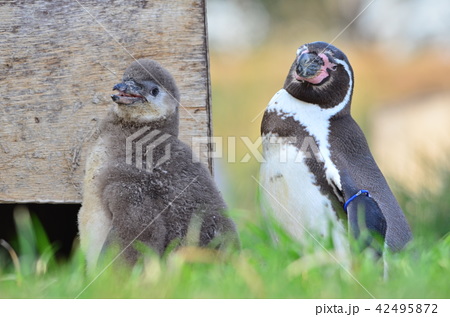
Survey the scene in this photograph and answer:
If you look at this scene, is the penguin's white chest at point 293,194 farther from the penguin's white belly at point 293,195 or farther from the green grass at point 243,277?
the green grass at point 243,277

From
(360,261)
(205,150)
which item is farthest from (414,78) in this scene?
(360,261)

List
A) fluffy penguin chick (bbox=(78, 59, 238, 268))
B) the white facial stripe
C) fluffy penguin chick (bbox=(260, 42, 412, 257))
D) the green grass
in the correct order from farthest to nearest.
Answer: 1. the white facial stripe
2. fluffy penguin chick (bbox=(260, 42, 412, 257))
3. fluffy penguin chick (bbox=(78, 59, 238, 268))
4. the green grass

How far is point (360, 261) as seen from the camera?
299 cm

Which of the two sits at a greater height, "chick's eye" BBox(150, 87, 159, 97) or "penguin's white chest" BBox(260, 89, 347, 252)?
"chick's eye" BBox(150, 87, 159, 97)

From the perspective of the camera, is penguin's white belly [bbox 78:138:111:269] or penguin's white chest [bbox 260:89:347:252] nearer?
penguin's white belly [bbox 78:138:111:269]

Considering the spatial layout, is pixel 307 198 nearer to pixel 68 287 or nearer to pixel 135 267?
pixel 135 267

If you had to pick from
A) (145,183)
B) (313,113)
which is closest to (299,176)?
(313,113)

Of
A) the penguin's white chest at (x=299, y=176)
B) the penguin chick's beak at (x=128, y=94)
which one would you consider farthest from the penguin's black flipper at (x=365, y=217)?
the penguin chick's beak at (x=128, y=94)

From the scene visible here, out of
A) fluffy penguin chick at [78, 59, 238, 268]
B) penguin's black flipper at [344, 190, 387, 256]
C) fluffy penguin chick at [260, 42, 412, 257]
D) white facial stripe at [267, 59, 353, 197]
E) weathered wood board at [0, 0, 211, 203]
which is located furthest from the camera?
weathered wood board at [0, 0, 211, 203]

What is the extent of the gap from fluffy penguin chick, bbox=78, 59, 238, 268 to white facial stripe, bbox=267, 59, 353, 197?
1.98 feet

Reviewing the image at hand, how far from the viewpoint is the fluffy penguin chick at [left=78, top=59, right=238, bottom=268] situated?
3.20 meters

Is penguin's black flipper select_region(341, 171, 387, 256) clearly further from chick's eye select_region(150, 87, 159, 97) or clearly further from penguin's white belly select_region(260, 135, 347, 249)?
chick's eye select_region(150, 87, 159, 97)

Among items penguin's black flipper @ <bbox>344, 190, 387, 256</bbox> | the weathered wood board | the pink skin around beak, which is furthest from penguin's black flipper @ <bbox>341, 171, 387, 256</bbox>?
the weathered wood board

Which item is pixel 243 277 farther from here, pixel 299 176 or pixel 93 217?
pixel 299 176
